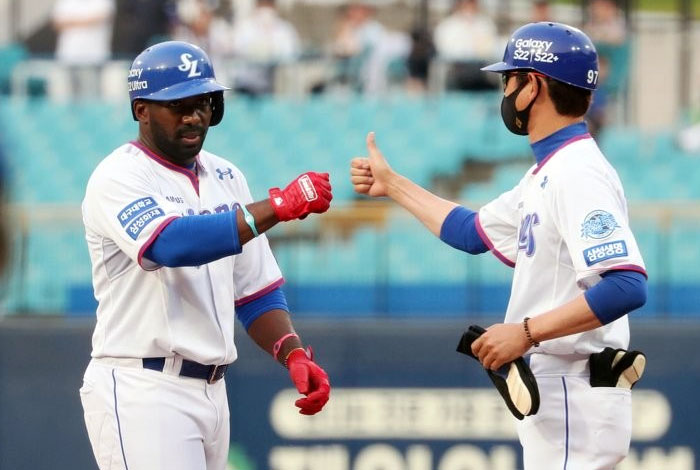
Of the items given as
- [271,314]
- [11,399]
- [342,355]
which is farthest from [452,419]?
[271,314]

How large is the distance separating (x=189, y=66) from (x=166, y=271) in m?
0.71

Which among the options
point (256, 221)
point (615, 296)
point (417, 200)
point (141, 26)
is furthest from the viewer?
point (141, 26)

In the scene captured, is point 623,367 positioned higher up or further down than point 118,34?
further down

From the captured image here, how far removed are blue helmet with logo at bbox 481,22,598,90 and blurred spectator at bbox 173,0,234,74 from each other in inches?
282

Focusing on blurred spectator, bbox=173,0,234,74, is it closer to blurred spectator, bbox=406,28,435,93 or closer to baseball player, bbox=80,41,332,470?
blurred spectator, bbox=406,28,435,93

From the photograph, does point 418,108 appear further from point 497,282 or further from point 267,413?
point 267,413

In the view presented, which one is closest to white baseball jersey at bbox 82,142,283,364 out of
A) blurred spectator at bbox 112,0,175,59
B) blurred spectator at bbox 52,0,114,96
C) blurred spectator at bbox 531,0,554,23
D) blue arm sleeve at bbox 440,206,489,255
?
blue arm sleeve at bbox 440,206,489,255

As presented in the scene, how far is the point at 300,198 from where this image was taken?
14.1 ft

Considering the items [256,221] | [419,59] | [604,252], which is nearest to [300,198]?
[256,221]

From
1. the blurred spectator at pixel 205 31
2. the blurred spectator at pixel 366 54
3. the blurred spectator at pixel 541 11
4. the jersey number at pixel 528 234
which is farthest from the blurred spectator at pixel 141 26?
the jersey number at pixel 528 234

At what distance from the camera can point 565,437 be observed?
4.36 meters

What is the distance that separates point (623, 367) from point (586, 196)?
588 mm

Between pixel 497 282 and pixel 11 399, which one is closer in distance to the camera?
pixel 11 399

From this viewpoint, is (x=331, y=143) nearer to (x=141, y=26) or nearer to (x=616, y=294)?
(x=141, y=26)
